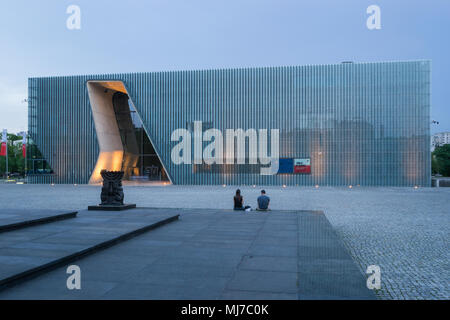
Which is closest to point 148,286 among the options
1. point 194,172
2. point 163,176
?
point 194,172

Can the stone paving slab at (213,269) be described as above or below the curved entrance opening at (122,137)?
below

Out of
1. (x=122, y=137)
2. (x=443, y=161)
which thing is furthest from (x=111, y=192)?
(x=443, y=161)

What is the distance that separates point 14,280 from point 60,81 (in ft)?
146

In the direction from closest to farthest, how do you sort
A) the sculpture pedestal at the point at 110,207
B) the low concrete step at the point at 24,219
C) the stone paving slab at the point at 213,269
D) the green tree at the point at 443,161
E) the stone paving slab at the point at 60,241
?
1. the stone paving slab at the point at 213,269
2. the stone paving slab at the point at 60,241
3. the low concrete step at the point at 24,219
4. the sculpture pedestal at the point at 110,207
5. the green tree at the point at 443,161

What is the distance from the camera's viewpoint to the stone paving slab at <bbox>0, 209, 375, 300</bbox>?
491 cm

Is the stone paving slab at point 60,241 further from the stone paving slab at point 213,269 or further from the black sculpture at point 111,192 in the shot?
the black sculpture at point 111,192

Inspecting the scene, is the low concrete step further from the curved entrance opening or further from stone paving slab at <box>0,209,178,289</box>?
the curved entrance opening

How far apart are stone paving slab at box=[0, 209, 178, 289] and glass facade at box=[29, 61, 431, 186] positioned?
31139 mm

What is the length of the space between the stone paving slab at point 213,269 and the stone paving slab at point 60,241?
0.48ft

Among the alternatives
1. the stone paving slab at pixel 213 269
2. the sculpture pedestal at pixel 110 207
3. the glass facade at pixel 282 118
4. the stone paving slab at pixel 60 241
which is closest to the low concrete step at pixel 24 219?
the stone paving slab at pixel 60 241

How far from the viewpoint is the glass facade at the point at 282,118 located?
39.7 m

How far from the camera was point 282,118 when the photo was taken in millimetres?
41938

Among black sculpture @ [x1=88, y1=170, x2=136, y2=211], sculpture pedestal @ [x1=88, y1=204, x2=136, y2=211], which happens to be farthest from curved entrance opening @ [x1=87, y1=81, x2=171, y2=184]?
sculpture pedestal @ [x1=88, y1=204, x2=136, y2=211]

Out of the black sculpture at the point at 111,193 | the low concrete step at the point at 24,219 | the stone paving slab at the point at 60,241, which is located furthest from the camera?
the black sculpture at the point at 111,193
